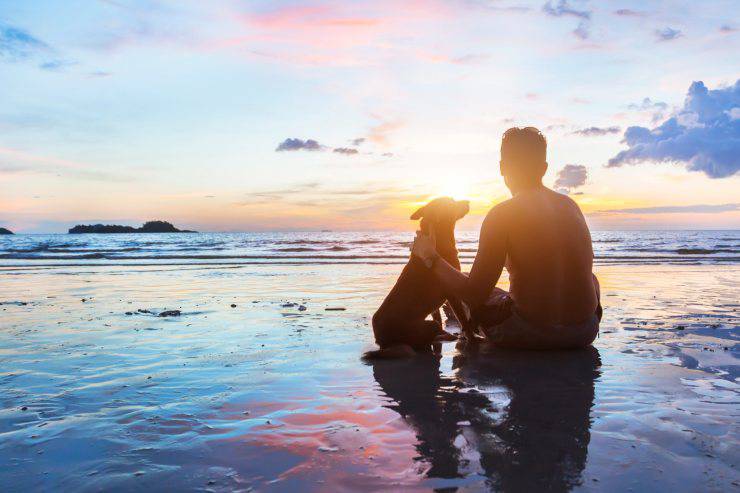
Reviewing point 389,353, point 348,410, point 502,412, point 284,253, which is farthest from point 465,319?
point 284,253

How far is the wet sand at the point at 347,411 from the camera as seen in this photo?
2328 millimetres

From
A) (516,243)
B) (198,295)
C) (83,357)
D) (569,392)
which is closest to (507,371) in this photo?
(569,392)

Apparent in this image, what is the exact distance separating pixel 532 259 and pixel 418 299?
1.21 m

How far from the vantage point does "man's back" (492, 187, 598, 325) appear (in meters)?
4.11

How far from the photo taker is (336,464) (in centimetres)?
245

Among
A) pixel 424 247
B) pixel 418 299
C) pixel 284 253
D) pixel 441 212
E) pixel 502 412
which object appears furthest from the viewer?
pixel 284 253

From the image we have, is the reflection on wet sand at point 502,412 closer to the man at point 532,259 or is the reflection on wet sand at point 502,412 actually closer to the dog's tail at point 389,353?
the dog's tail at point 389,353

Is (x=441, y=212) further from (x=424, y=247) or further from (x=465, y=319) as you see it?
(x=465, y=319)

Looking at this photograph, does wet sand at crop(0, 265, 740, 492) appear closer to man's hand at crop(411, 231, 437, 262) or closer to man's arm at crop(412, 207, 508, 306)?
man's arm at crop(412, 207, 508, 306)

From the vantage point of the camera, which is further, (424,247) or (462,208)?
(462,208)

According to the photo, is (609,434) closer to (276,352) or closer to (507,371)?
(507,371)

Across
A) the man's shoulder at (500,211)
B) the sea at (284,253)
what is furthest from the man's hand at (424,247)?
the sea at (284,253)

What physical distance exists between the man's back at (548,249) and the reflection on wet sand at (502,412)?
0.59 m

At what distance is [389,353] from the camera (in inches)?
186
